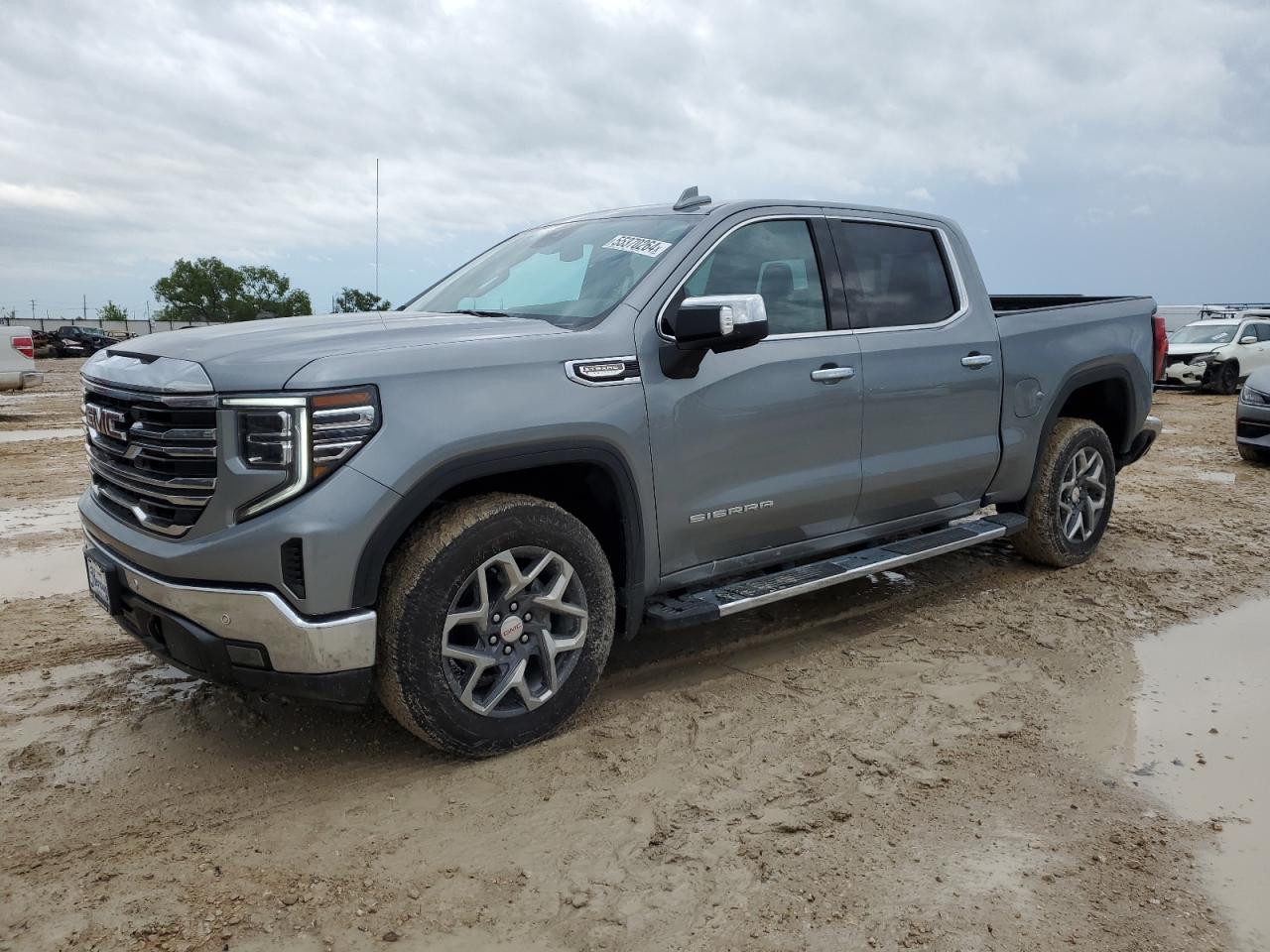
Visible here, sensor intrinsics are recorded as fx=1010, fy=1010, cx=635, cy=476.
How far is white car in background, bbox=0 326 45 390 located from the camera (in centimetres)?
1513

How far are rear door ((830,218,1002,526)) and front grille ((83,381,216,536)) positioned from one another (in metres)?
2.72

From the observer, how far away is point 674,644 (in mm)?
4754

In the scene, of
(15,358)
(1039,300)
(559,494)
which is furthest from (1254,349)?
(15,358)

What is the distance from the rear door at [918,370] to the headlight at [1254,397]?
651 centimetres

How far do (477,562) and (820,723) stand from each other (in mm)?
1490

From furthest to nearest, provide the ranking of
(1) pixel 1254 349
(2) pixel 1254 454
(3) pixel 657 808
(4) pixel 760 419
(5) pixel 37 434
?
(1) pixel 1254 349
(5) pixel 37 434
(2) pixel 1254 454
(4) pixel 760 419
(3) pixel 657 808

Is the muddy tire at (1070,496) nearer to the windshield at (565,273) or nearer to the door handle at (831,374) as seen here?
the door handle at (831,374)

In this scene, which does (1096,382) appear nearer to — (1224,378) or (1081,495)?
(1081,495)

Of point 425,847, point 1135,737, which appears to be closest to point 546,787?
point 425,847

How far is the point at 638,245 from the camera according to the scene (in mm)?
4145

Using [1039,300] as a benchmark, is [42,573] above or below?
below

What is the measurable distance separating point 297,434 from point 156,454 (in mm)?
559

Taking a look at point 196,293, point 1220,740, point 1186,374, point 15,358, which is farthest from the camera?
point 196,293

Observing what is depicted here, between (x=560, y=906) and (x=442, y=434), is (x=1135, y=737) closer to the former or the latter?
(x=560, y=906)
